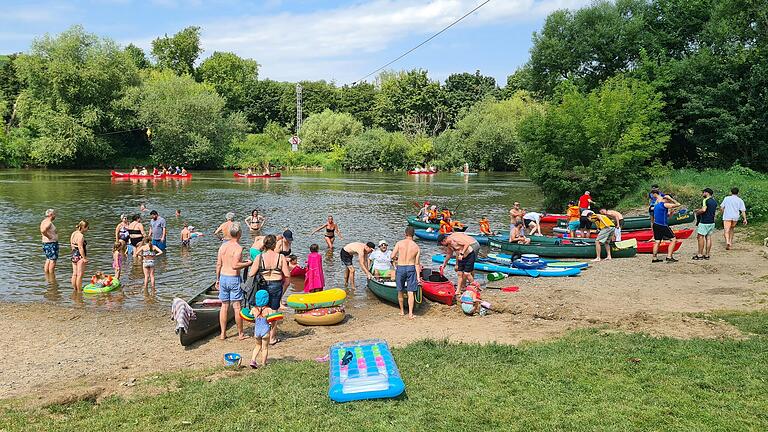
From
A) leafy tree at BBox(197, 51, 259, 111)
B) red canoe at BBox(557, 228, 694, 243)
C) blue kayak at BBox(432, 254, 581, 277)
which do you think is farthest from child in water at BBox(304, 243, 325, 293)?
leafy tree at BBox(197, 51, 259, 111)

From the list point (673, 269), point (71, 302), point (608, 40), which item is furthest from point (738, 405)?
point (608, 40)

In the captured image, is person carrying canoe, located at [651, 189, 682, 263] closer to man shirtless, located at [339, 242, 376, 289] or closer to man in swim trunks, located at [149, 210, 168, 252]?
man shirtless, located at [339, 242, 376, 289]

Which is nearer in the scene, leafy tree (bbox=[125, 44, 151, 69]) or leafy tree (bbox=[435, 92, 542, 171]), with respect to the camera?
leafy tree (bbox=[435, 92, 542, 171])

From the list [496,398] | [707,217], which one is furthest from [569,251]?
[496,398]

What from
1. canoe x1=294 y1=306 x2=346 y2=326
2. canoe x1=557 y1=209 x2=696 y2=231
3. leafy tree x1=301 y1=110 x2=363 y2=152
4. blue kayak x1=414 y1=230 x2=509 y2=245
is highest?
leafy tree x1=301 y1=110 x2=363 y2=152

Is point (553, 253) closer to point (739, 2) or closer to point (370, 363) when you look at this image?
point (370, 363)

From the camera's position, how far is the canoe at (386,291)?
40.4 ft

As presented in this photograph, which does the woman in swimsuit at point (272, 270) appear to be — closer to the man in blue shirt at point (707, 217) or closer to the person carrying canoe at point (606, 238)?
the person carrying canoe at point (606, 238)

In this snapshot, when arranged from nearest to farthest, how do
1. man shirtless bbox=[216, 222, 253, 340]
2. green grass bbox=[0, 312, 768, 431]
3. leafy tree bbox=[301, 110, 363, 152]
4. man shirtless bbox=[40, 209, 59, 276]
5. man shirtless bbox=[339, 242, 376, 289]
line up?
green grass bbox=[0, 312, 768, 431]
man shirtless bbox=[216, 222, 253, 340]
man shirtless bbox=[40, 209, 59, 276]
man shirtless bbox=[339, 242, 376, 289]
leafy tree bbox=[301, 110, 363, 152]

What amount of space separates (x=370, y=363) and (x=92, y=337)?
6.26m

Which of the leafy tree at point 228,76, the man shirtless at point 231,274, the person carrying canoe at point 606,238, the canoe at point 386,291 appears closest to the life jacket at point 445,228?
the person carrying canoe at point 606,238

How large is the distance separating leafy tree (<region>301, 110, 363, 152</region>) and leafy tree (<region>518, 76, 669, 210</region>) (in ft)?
179

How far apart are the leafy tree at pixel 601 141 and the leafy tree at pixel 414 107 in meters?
55.9

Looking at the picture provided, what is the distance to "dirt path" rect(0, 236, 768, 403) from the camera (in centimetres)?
870
